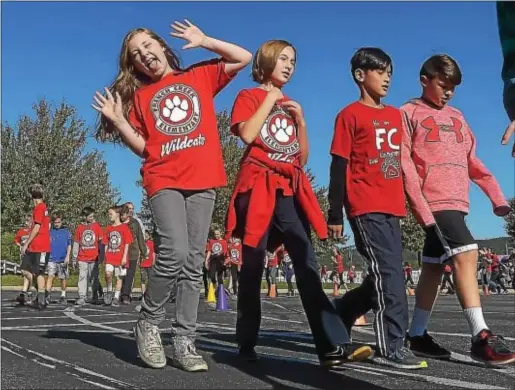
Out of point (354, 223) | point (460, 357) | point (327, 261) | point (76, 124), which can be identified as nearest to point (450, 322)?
point (460, 357)

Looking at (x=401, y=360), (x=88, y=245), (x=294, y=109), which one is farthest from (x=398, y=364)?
(x=88, y=245)

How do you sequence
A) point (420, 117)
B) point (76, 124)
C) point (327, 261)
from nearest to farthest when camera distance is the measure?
1. point (420, 117)
2. point (76, 124)
3. point (327, 261)

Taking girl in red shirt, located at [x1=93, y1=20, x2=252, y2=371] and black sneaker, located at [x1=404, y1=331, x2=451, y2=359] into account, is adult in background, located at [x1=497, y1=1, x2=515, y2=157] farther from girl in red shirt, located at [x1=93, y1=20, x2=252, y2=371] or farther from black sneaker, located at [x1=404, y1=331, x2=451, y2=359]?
black sneaker, located at [x1=404, y1=331, x2=451, y2=359]

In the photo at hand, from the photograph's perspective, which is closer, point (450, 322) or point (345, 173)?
point (345, 173)

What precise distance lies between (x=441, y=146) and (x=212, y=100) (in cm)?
151

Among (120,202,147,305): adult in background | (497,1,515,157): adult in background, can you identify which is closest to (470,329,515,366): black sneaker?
(497,1,515,157): adult in background

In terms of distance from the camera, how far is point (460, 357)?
418 cm

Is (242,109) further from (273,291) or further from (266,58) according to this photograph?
(273,291)

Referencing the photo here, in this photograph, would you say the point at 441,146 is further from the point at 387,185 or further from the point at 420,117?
the point at 387,185

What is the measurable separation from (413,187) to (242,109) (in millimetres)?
1167

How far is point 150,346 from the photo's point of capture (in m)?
3.73

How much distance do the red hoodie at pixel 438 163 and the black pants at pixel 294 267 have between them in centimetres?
73

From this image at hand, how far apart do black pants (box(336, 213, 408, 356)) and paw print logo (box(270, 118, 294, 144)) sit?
2.22 feet

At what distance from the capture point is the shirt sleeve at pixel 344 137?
412cm
